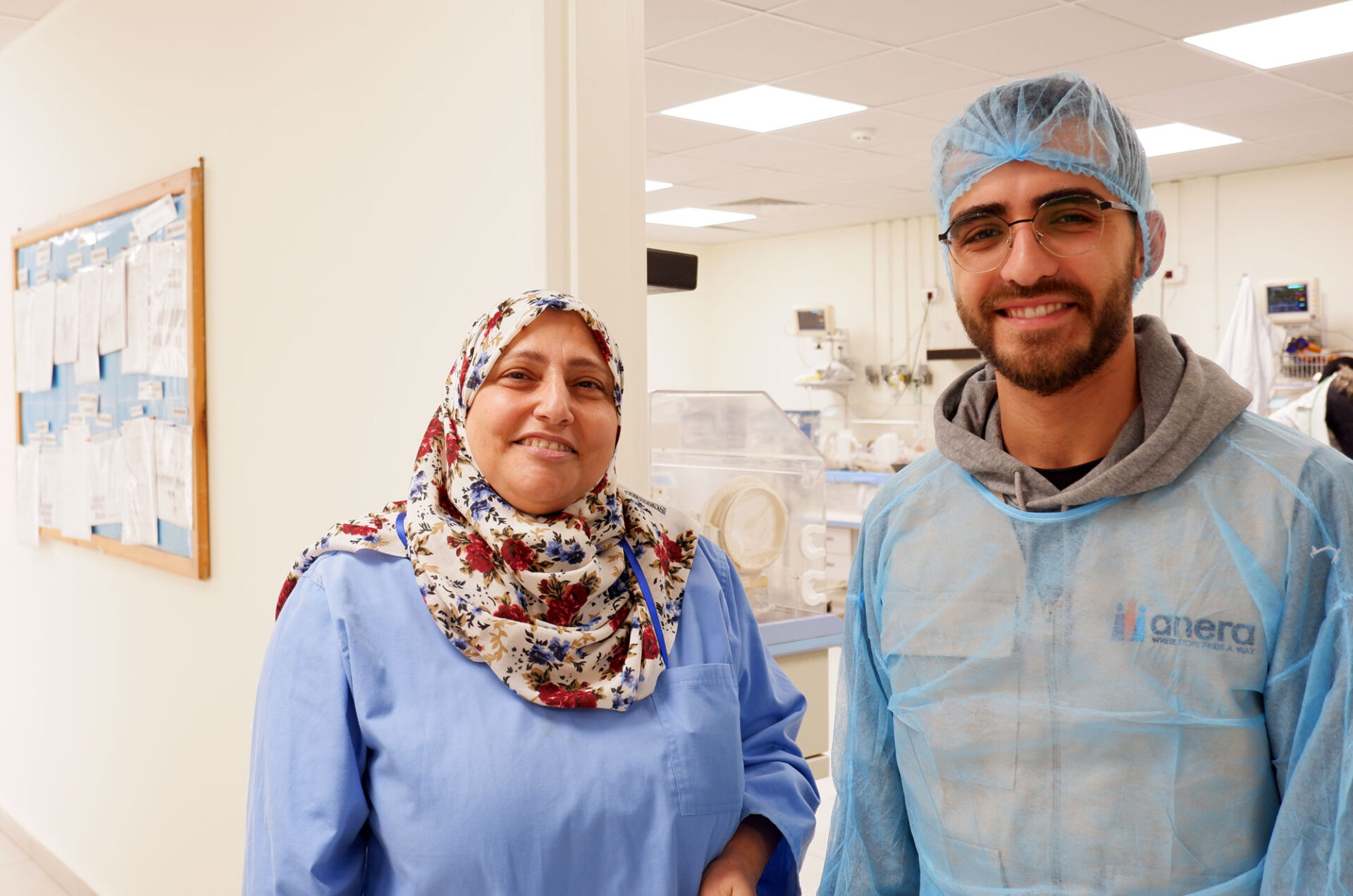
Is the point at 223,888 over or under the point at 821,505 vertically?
Result: under

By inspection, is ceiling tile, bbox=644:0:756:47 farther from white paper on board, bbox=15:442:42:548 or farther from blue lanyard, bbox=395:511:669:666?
blue lanyard, bbox=395:511:669:666

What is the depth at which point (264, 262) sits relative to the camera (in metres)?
2.36

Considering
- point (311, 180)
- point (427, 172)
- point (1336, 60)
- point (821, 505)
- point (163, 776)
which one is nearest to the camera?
point (427, 172)

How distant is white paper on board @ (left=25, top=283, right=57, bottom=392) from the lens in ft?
10.7

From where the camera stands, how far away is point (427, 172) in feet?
6.17

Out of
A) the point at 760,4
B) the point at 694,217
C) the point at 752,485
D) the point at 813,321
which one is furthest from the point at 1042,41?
the point at 813,321

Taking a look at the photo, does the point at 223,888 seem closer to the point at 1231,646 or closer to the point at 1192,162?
the point at 1231,646

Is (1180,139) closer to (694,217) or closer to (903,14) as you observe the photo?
(903,14)

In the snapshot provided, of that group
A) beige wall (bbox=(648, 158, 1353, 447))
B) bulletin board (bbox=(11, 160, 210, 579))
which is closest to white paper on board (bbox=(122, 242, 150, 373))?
bulletin board (bbox=(11, 160, 210, 579))

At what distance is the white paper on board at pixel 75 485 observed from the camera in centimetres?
313

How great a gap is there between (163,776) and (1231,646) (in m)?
2.65

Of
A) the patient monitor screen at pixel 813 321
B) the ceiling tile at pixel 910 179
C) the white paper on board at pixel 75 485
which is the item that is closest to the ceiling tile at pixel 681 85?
the ceiling tile at pixel 910 179

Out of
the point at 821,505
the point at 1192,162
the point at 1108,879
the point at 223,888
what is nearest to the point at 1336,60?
the point at 1192,162

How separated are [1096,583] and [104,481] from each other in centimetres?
283
